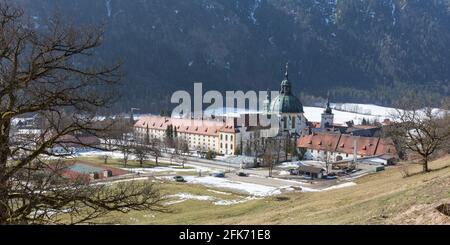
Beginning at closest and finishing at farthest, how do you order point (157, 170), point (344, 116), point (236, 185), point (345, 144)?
point (236, 185) < point (157, 170) < point (345, 144) < point (344, 116)

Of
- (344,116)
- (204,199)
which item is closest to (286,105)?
(204,199)

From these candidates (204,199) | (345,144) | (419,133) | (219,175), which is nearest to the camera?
(419,133)

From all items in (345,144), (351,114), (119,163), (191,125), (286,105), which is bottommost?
(119,163)

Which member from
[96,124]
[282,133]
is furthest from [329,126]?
[96,124]

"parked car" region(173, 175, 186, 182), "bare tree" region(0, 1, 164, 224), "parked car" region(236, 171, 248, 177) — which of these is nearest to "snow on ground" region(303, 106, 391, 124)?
"parked car" region(236, 171, 248, 177)

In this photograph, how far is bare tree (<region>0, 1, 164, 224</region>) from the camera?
401 inches

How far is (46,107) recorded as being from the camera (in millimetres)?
10766

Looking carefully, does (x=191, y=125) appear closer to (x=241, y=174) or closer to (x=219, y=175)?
(x=241, y=174)

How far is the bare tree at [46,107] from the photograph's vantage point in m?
10.2

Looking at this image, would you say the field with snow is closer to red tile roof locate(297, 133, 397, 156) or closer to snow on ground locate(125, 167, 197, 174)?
red tile roof locate(297, 133, 397, 156)

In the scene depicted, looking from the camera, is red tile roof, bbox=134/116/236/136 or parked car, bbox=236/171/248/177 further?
red tile roof, bbox=134/116/236/136

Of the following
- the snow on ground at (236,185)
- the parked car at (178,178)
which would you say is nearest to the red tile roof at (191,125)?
the snow on ground at (236,185)
